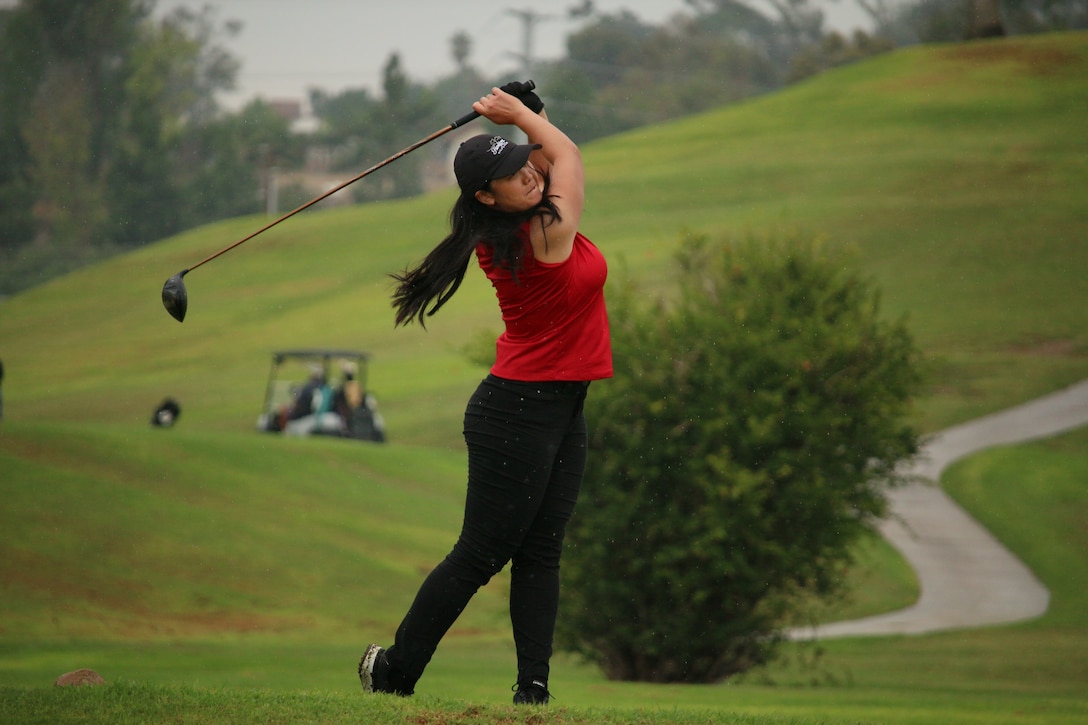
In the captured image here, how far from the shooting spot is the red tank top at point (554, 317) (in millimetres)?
4445

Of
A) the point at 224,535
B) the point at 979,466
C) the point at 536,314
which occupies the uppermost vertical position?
the point at 536,314

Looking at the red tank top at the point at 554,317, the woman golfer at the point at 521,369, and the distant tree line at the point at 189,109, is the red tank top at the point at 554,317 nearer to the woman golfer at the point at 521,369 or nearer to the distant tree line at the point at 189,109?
the woman golfer at the point at 521,369

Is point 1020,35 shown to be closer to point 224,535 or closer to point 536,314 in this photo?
point 224,535

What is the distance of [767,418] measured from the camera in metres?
12.4

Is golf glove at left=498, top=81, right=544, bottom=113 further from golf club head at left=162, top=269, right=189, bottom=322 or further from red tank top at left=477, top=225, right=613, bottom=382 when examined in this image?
golf club head at left=162, top=269, right=189, bottom=322

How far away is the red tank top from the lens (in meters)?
4.45

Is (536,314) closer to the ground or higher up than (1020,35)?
closer to the ground

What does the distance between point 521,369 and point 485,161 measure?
735 millimetres

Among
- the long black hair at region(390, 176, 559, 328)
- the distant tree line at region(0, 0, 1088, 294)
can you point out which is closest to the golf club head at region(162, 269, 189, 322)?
the long black hair at region(390, 176, 559, 328)

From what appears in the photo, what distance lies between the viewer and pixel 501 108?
4.61 metres

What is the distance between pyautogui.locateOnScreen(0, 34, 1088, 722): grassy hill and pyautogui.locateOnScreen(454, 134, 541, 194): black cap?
3805mm

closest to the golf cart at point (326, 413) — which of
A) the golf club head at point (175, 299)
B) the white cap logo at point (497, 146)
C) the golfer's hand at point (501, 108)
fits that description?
the golf club head at point (175, 299)

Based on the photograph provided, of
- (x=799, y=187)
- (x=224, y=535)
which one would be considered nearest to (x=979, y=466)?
(x=224, y=535)

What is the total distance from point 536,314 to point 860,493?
8.99 metres
